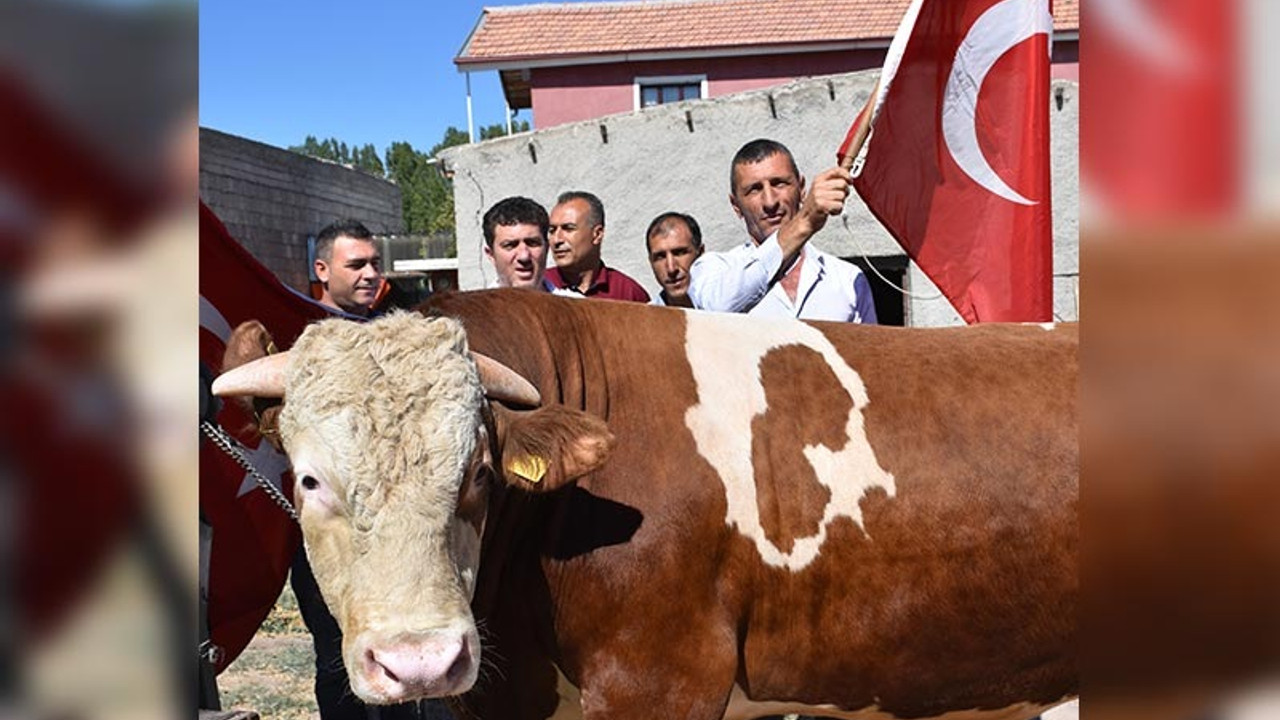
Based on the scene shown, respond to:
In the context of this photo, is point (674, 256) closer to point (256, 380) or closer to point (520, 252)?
point (520, 252)

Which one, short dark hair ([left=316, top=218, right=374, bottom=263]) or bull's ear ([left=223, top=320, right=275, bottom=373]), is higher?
short dark hair ([left=316, top=218, right=374, bottom=263])

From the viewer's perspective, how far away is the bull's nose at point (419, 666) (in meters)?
2.27

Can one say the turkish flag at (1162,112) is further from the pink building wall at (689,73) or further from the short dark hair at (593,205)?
the pink building wall at (689,73)

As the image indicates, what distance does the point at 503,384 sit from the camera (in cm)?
278

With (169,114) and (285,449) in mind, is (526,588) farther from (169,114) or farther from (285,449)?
(169,114)

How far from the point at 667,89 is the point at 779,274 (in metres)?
20.6

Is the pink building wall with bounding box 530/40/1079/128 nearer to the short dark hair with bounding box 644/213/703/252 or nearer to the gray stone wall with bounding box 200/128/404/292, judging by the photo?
the gray stone wall with bounding box 200/128/404/292

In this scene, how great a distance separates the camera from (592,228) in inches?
183

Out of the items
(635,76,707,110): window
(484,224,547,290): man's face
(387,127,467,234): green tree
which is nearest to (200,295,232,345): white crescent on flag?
(484,224,547,290): man's face

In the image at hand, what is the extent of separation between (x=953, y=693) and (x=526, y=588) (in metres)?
1.23

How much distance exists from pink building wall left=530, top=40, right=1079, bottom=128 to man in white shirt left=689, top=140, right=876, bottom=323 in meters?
19.4

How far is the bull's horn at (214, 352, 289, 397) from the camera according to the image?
107 inches

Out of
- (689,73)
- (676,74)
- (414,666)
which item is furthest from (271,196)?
(414,666)

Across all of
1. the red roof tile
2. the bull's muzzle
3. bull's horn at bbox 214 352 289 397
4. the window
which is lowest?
the bull's muzzle
